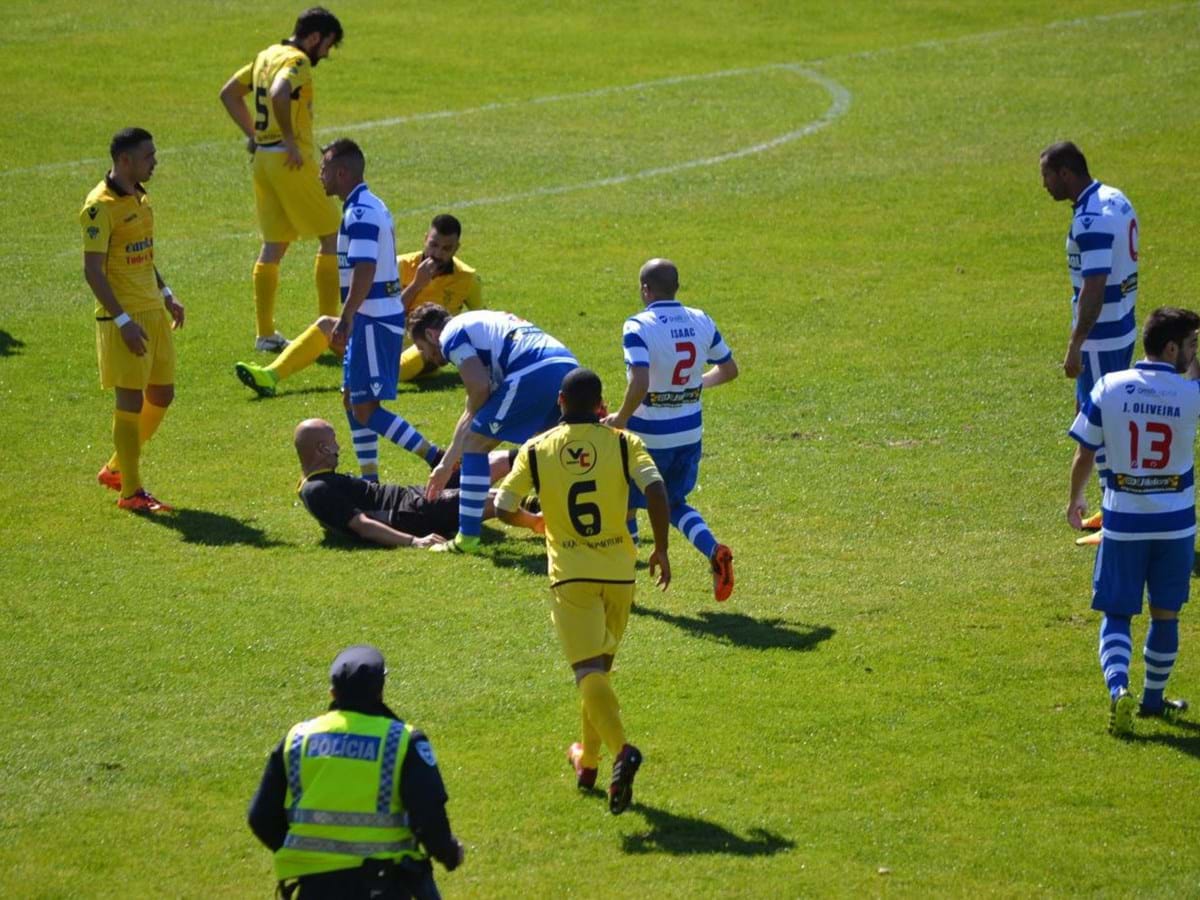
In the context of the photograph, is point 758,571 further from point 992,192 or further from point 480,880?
point 992,192

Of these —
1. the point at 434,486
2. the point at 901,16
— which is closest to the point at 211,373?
the point at 434,486

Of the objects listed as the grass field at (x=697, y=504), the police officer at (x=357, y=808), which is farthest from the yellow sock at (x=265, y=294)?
the police officer at (x=357, y=808)

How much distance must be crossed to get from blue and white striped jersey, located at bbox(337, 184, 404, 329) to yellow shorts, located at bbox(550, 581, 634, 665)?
5116 millimetres

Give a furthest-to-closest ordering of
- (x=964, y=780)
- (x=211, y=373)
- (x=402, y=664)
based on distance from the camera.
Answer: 1. (x=211, y=373)
2. (x=402, y=664)
3. (x=964, y=780)

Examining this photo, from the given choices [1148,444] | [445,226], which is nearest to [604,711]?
[1148,444]

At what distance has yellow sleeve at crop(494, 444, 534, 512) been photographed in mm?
8297

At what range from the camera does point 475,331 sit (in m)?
11.5

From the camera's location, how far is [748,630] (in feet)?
34.5

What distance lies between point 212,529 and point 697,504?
3653 mm

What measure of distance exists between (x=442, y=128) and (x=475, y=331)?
15.8 m

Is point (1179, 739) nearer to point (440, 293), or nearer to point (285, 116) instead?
point (440, 293)

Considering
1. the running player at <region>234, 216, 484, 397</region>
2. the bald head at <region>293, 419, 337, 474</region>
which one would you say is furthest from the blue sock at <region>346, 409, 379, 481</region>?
the running player at <region>234, 216, 484, 397</region>

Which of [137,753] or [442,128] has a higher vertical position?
[442,128]

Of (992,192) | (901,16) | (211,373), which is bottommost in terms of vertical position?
(211,373)
